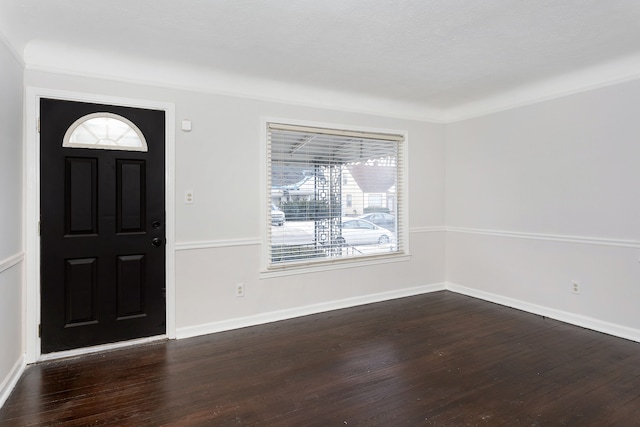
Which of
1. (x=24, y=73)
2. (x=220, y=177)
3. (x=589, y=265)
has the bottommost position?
(x=589, y=265)

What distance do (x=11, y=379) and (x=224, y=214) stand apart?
1.93 m

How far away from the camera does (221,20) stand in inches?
94.3

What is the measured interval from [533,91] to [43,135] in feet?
15.4

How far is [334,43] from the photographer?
9.05ft

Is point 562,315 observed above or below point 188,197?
below

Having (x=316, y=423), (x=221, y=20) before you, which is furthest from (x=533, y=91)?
(x=316, y=423)

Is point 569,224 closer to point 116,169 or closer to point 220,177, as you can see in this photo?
point 220,177

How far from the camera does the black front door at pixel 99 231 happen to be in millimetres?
2783

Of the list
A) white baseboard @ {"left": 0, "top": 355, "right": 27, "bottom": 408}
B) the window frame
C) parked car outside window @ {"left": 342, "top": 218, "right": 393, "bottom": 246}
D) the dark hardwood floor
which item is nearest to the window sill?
the window frame

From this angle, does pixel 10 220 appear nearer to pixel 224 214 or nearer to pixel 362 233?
pixel 224 214

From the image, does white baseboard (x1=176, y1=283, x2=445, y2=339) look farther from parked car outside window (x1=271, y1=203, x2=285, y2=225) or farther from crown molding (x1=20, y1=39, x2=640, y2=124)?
crown molding (x1=20, y1=39, x2=640, y2=124)

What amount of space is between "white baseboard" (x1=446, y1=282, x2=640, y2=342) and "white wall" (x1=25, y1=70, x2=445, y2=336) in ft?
5.42

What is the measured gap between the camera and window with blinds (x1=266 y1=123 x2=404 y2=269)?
3742 mm

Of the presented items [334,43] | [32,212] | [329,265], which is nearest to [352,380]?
Answer: [329,265]
